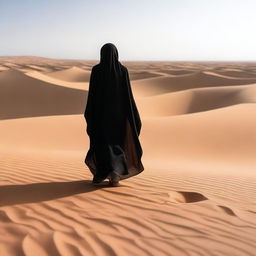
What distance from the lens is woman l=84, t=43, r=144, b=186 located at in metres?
5.03

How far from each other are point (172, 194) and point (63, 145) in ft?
19.7

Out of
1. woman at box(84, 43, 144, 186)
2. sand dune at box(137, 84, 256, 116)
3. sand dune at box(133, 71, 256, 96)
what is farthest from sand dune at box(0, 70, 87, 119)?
woman at box(84, 43, 144, 186)

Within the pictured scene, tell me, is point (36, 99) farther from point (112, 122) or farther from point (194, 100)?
point (112, 122)

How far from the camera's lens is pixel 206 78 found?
123 feet

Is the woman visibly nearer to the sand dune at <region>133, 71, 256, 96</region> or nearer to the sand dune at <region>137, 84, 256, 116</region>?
the sand dune at <region>137, 84, 256, 116</region>

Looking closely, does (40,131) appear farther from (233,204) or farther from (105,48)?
(233,204)

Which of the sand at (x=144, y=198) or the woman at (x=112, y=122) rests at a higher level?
the woman at (x=112, y=122)

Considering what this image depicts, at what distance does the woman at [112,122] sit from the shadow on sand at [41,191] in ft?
0.89

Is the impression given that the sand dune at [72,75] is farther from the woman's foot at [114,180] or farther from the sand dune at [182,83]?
the woman's foot at [114,180]

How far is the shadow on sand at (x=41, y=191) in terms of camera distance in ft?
15.0

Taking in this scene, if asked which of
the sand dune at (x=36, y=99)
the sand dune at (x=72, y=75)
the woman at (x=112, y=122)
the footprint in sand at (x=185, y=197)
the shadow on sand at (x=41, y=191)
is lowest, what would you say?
the sand dune at (x=36, y=99)

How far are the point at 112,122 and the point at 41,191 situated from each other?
4.06 feet

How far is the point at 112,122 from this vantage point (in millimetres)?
5141

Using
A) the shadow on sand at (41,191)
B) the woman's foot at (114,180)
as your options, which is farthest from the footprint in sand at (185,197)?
the shadow on sand at (41,191)
